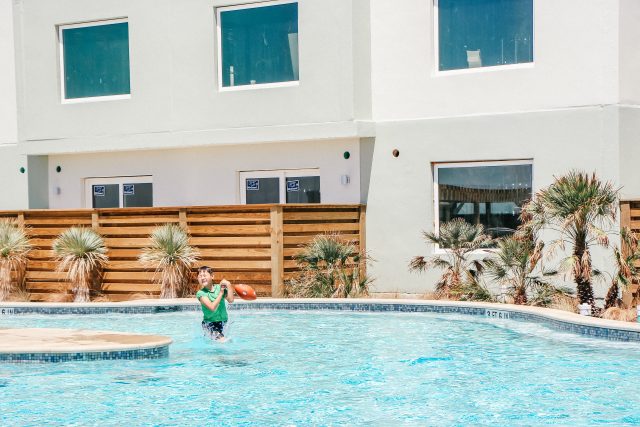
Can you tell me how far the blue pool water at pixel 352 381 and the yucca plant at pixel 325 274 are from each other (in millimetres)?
2539

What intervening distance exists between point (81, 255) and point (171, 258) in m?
1.93

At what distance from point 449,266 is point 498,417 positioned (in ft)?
27.0

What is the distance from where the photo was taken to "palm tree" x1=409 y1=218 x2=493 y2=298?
16.9m

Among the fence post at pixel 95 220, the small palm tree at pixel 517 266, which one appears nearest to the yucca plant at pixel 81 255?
the fence post at pixel 95 220

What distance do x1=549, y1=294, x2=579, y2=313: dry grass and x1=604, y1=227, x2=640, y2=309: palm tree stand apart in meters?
0.69

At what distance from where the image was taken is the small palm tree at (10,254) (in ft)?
62.0

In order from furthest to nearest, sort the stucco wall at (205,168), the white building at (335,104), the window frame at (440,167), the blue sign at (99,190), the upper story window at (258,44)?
the blue sign at (99,190), the upper story window at (258,44), the stucco wall at (205,168), the window frame at (440,167), the white building at (335,104)

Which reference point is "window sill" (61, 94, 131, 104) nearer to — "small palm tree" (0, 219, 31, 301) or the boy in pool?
"small palm tree" (0, 219, 31, 301)

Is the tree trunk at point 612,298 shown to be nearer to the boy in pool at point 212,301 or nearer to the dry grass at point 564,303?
the dry grass at point 564,303

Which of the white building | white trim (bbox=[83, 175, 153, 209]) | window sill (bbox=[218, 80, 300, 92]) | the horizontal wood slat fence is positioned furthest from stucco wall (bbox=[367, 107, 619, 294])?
white trim (bbox=[83, 175, 153, 209])

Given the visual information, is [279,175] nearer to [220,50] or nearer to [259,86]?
[259,86]

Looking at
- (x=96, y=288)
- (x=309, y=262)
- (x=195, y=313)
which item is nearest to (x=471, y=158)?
(x=309, y=262)

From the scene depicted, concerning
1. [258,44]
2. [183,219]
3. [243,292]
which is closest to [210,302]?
[243,292]

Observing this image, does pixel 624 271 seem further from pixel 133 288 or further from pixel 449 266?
pixel 133 288
